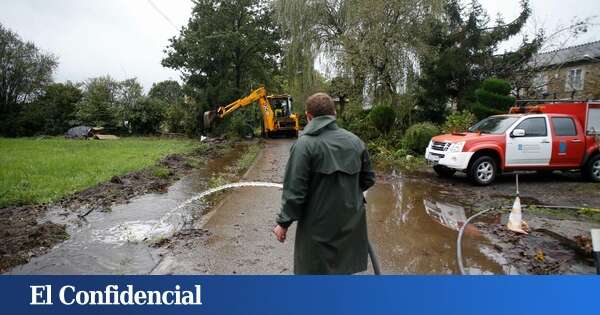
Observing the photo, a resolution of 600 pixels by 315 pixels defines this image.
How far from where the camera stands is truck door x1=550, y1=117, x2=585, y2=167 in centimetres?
926

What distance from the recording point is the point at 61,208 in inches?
276

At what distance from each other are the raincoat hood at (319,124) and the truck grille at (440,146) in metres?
7.18

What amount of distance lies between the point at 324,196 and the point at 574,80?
27023 mm

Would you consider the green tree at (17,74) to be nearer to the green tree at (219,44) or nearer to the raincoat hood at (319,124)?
the green tree at (219,44)

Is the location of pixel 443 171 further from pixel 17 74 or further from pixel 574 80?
pixel 574 80

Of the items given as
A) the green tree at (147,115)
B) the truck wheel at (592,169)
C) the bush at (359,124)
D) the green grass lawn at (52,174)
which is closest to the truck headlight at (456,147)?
the truck wheel at (592,169)

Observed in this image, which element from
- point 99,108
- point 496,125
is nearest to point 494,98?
point 496,125

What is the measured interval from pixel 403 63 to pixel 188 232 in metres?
13.9

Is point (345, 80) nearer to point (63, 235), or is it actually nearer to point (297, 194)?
point (63, 235)

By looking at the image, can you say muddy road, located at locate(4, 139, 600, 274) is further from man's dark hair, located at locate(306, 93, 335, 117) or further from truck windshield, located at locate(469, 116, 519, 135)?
man's dark hair, located at locate(306, 93, 335, 117)

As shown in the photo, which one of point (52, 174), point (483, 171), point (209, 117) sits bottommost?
point (52, 174)

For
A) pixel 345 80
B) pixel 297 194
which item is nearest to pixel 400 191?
pixel 297 194

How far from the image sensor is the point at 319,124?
288 centimetres

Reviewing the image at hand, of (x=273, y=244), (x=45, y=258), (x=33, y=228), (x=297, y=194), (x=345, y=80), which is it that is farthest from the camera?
(x=345, y=80)
